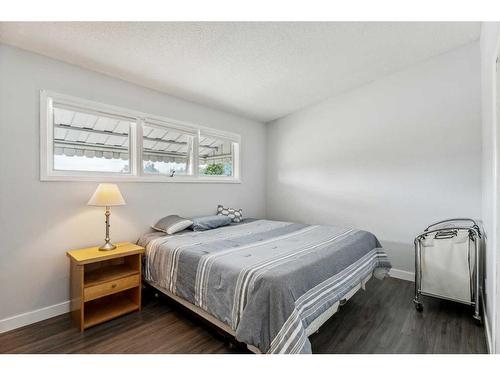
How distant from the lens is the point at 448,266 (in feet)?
7.43

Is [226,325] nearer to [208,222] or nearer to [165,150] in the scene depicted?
[208,222]

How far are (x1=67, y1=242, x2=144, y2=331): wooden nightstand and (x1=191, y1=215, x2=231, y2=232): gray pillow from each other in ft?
2.32

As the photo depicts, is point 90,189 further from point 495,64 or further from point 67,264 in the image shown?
point 495,64

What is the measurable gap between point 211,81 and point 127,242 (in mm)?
2095

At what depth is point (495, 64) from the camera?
1.45 m

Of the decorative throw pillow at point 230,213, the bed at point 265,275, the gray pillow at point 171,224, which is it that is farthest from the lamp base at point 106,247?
the decorative throw pillow at point 230,213

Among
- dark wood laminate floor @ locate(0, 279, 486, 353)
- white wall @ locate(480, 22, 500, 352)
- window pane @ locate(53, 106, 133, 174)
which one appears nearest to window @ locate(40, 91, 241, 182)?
window pane @ locate(53, 106, 133, 174)

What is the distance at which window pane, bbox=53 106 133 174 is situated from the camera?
2.32m

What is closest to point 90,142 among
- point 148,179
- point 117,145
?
point 117,145

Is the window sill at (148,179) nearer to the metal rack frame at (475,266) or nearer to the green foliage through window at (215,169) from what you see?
the green foliage through window at (215,169)

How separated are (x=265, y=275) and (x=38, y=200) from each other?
2.11 m

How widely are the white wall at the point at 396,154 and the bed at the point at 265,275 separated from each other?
911 millimetres

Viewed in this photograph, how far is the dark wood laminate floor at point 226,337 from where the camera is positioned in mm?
1727
